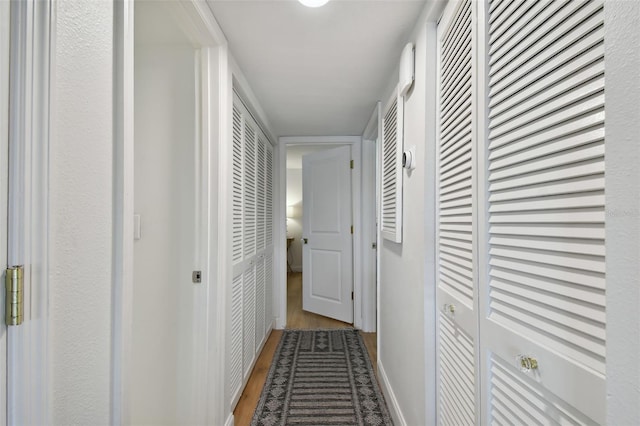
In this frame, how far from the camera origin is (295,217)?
22.7 ft

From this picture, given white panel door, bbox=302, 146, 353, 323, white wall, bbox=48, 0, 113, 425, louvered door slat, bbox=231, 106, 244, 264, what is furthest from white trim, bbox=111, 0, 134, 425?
white panel door, bbox=302, 146, 353, 323

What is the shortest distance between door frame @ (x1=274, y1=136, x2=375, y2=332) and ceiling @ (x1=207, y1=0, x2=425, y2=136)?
91 cm

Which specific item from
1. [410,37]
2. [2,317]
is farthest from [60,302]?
[410,37]

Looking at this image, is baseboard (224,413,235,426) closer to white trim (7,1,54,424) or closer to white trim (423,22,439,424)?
white trim (423,22,439,424)

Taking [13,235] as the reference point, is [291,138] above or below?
above

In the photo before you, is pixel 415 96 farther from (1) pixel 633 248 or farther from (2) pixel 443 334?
(1) pixel 633 248

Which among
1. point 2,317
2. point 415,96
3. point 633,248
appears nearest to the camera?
point 633,248

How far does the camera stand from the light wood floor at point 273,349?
204cm

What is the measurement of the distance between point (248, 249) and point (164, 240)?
0.84m

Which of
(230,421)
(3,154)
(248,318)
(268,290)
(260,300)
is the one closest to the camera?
(3,154)

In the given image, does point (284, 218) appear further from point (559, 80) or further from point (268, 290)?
point (559, 80)

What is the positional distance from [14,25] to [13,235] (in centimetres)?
34

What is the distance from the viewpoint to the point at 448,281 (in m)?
1.22

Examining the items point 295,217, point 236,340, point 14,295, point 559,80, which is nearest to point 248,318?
point 236,340
